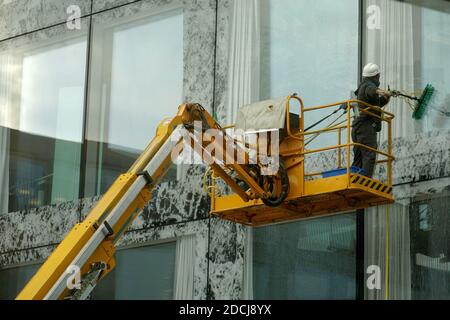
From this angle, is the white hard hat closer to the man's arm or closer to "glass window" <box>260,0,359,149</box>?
the man's arm

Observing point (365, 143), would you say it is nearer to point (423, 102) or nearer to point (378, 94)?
point (378, 94)

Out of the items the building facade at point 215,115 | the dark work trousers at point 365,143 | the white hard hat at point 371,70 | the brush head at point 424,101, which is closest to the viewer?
the dark work trousers at point 365,143

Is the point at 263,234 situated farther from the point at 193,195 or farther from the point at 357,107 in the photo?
the point at 357,107

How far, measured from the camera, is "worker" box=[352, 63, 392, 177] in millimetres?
20375

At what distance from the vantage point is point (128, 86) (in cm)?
2734

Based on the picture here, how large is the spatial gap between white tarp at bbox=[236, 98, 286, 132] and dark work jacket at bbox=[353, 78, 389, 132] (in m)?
1.35

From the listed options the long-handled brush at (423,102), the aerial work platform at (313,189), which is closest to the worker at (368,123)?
the aerial work platform at (313,189)

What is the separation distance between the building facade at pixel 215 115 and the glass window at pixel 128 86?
0.12 ft

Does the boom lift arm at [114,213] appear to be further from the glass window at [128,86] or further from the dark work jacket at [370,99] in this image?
the glass window at [128,86]

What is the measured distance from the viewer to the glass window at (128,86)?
26.5 metres

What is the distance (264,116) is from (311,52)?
3.59 meters

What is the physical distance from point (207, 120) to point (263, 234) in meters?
4.08

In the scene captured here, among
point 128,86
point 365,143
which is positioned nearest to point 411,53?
point 365,143

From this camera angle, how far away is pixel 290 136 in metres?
20.6
